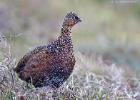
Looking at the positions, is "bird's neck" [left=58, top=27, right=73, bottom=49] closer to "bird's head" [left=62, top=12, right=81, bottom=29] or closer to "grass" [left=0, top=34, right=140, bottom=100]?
"bird's head" [left=62, top=12, right=81, bottom=29]

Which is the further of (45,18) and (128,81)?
(45,18)

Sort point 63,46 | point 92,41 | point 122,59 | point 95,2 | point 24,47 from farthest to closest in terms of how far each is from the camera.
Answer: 1. point 95,2
2. point 92,41
3. point 122,59
4. point 24,47
5. point 63,46

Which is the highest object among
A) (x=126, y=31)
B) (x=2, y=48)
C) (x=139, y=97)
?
(x=126, y=31)

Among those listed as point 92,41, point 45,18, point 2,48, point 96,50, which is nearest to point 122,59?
point 96,50

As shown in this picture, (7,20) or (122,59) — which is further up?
(7,20)

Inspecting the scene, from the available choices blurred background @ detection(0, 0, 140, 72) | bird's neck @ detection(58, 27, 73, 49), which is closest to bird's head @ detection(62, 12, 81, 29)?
bird's neck @ detection(58, 27, 73, 49)

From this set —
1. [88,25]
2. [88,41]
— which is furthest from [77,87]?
[88,25]

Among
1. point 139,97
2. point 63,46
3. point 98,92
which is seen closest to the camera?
point 63,46

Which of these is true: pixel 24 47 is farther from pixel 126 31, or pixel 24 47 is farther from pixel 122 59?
pixel 126 31
